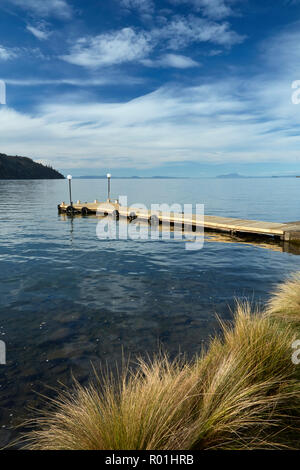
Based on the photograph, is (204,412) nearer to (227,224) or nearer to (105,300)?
(105,300)

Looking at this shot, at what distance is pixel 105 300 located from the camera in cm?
979

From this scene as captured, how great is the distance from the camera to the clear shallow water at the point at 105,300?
20.9 ft

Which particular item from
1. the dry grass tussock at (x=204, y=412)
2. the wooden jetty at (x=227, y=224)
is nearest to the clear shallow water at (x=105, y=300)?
the dry grass tussock at (x=204, y=412)

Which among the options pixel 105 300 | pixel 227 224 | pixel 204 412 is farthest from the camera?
pixel 227 224

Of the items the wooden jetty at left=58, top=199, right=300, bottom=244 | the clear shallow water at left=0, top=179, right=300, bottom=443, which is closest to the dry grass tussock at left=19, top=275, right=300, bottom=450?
the clear shallow water at left=0, top=179, right=300, bottom=443

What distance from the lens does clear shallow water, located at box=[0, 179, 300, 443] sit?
20.9 ft

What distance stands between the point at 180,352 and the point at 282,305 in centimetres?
314

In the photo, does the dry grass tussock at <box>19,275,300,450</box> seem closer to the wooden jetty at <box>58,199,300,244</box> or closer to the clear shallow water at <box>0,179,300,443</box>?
the clear shallow water at <box>0,179,300,443</box>

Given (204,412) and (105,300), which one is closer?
(204,412)

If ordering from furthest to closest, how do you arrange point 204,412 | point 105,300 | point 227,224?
1. point 227,224
2. point 105,300
3. point 204,412

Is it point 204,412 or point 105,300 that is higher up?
point 204,412

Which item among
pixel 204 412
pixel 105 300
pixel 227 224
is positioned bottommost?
pixel 105 300

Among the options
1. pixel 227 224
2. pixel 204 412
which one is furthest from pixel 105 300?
pixel 227 224

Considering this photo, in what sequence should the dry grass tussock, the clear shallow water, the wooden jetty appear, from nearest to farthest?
the dry grass tussock, the clear shallow water, the wooden jetty
